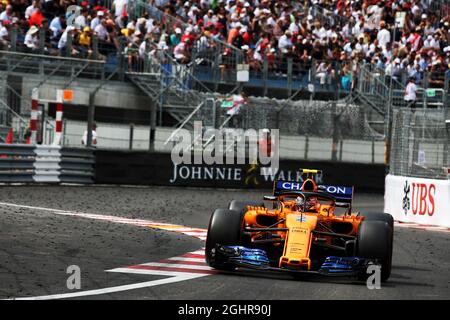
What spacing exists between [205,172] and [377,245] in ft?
53.0

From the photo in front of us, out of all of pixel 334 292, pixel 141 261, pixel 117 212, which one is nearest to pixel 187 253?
pixel 141 261

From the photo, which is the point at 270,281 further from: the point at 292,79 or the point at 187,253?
the point at 292,79

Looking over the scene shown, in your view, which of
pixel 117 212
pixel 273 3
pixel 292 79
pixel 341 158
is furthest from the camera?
pixel 273 3

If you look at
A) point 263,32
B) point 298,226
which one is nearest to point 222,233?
point 298,226

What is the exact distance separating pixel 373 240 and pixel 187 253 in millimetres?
2658

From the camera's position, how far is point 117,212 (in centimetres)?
1808

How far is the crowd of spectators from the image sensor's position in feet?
87.5

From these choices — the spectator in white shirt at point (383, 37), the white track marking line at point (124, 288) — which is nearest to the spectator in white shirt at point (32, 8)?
the spectator in white shirt at point (383, 37)

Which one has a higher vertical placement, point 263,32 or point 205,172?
point 263,32

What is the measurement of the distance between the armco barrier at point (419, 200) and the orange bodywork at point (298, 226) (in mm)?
7505

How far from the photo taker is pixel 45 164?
2405 centimetres

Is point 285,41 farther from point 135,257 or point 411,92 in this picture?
point 135,257

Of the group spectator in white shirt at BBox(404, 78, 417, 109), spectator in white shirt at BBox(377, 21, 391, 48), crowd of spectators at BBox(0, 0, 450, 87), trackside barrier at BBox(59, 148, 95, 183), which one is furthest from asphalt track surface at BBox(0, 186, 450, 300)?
spectator in white shirt at BBox(377, 21, 391, 48)
